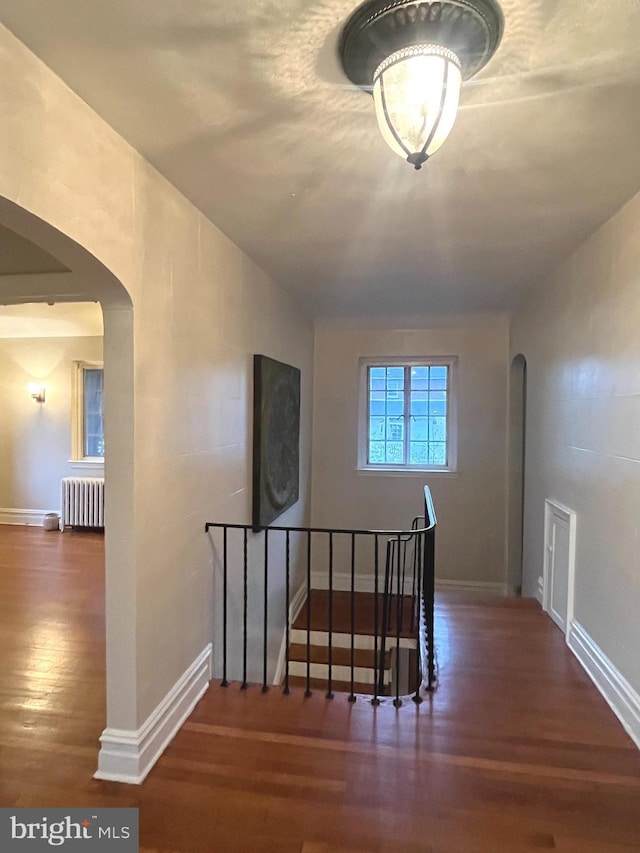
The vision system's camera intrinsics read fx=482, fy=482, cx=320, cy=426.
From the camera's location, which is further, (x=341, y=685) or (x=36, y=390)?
(x=36, y=390)

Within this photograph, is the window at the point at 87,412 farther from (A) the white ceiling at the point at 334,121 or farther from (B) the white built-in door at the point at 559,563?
(B) the white built-in door at the point at 559,563

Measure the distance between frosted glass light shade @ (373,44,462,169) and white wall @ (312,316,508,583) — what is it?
393 centimetres

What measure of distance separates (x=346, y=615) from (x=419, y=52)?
14.8ft

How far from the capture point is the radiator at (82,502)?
243 inches

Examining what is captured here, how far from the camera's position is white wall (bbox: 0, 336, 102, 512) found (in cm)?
638

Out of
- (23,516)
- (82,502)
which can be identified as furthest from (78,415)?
(23,516)

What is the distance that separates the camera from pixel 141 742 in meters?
1.92

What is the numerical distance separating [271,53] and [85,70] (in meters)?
0.56

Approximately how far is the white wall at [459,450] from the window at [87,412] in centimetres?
311

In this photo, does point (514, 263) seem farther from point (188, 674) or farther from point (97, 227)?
point (188, 674)

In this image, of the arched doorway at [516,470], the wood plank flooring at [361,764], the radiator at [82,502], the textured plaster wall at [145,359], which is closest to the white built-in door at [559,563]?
the wood plank flooring at [361,764]

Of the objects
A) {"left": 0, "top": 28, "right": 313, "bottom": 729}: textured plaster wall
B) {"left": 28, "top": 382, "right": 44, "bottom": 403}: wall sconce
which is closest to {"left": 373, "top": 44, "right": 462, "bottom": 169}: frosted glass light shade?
{"left": 0, "top": 28, "right": 313, "bottom": 729}: textured plaster wall

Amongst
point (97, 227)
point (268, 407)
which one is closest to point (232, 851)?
point (97, 227)

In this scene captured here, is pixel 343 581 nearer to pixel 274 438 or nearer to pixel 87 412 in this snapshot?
pixel 274 438
